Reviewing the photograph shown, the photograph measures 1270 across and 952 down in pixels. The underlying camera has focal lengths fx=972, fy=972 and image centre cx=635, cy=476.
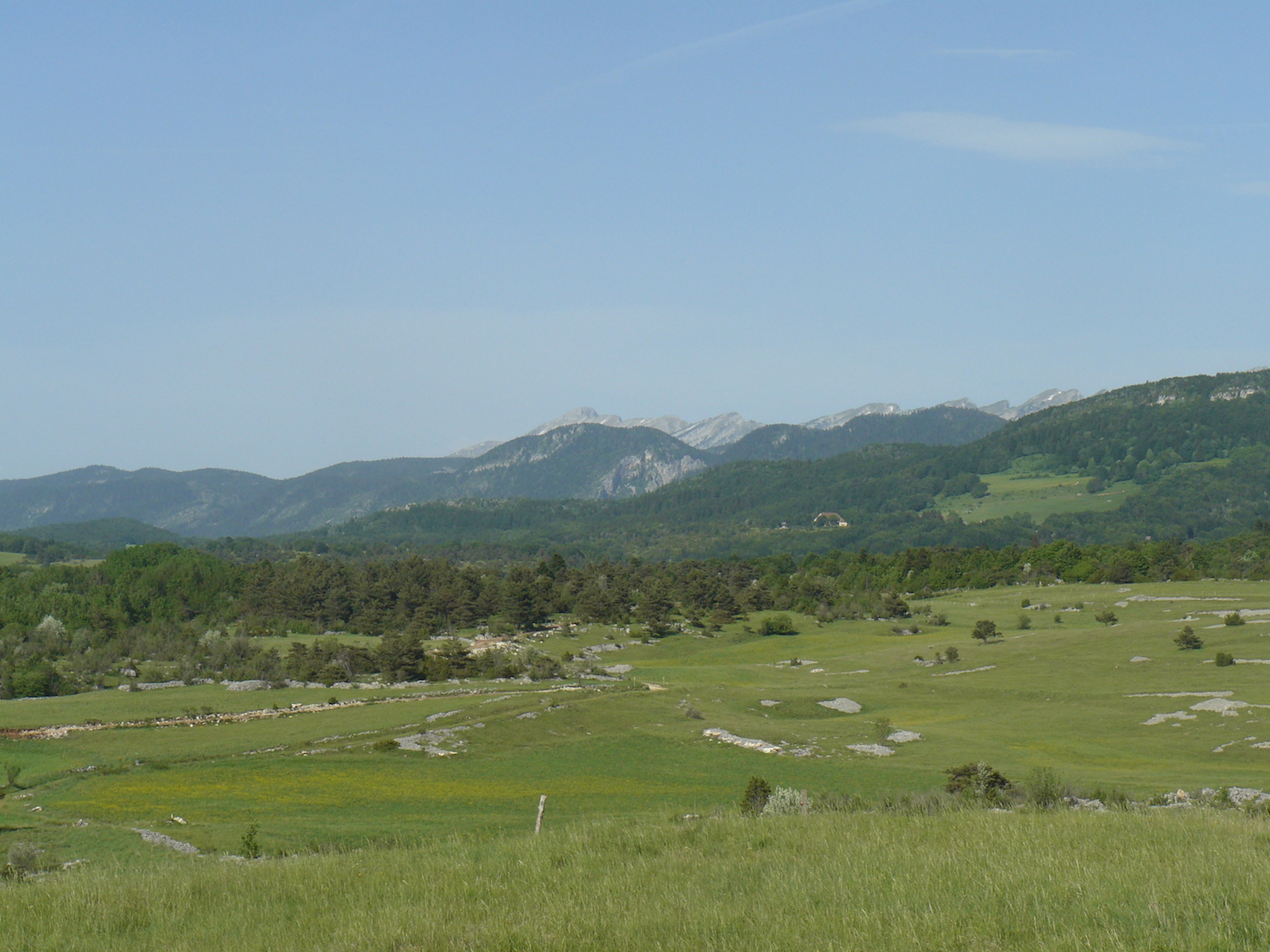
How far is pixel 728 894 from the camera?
11.9 metres

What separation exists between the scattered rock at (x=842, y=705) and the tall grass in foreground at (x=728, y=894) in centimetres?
4388

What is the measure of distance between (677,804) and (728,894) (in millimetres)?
21703

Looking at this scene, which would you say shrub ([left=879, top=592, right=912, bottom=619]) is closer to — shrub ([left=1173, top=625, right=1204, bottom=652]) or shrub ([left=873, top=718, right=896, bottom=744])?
shrub ([left=1173, top=625, right=1204, bottom=652])

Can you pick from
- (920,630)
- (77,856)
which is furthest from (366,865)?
(920,630)

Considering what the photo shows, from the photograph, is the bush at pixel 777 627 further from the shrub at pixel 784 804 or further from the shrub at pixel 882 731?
the shrub at pixel 784 804

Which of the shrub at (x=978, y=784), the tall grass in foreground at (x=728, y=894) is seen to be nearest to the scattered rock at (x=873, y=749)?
the shrub at (x=978, y=784)

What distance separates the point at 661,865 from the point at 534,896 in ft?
7.84

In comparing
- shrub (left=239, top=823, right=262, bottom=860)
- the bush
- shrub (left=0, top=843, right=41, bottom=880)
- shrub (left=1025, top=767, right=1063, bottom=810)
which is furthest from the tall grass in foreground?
the bush

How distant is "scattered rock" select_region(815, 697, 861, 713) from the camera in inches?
2340

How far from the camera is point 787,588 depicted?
13950cm

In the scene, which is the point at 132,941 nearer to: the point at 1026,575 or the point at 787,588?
the point at 787,588

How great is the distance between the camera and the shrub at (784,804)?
20.8 metres

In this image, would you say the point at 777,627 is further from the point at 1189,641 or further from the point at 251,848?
the point at 251,848

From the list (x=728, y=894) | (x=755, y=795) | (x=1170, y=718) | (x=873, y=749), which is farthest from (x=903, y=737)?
(x=728, y=894)
